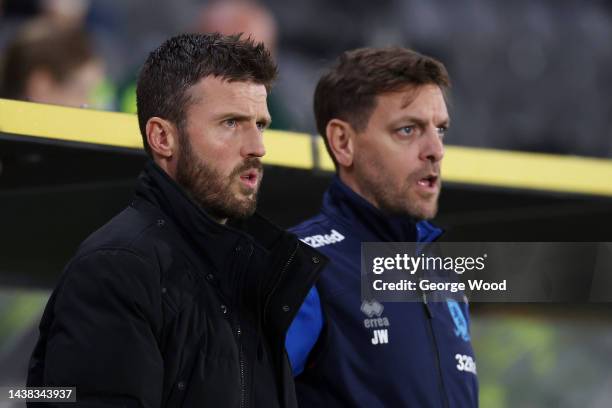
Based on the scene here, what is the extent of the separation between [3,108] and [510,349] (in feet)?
5.80

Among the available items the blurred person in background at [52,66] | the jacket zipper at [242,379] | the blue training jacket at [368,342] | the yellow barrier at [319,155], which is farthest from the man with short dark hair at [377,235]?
the blurred person in background at [52,66]

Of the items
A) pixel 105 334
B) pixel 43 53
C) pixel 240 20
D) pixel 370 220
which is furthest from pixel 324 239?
pixel 240 20

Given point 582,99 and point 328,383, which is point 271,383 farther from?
point 582,99

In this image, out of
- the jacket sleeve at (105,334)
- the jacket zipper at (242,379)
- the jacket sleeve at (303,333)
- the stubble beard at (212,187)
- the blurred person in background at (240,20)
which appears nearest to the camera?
the jacket sleeve at (105,334)

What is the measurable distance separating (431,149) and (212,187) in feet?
2.37

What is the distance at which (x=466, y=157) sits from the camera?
2.99m

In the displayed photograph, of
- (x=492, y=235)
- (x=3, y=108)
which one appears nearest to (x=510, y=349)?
(x=492, y=235)

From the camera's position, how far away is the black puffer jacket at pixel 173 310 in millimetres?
1377

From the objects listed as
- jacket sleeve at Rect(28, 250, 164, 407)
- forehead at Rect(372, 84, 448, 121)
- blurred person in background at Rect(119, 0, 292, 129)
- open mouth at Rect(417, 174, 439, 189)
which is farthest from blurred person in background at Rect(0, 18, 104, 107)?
jacket sleeve at Rect(28, 250, 164, 407)

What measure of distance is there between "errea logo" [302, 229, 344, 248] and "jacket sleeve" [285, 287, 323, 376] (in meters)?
0.17

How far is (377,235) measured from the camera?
2219 millimetres

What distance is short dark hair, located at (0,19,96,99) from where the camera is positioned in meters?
2.62

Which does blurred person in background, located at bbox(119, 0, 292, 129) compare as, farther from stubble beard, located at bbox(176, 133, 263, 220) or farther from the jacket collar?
stubble beard, located at bbox(176, 133, 263, 220)

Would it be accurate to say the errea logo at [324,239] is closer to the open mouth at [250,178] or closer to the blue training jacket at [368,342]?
the blue training jacket at [368,342]
